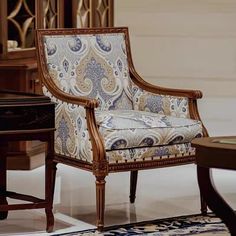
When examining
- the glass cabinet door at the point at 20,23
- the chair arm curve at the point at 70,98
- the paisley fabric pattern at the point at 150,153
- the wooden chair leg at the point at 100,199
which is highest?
the glass cabinet door at the point at 20,23

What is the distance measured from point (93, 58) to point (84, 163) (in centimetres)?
77

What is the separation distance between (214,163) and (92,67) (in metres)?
1.48

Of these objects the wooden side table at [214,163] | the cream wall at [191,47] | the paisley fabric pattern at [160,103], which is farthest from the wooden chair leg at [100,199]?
the cream wall at [191,47]

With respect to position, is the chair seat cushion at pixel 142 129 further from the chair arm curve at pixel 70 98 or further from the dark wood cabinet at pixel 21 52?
the dark wood cabinet at pixel 21 52

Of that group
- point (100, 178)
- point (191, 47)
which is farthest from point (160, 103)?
point (191, 47)

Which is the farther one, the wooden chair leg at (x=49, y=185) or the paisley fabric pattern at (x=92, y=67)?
the paisley fabric pattern at (x=92, y=67)

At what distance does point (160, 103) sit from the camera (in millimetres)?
4766

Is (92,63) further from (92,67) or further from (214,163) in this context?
(214,163)

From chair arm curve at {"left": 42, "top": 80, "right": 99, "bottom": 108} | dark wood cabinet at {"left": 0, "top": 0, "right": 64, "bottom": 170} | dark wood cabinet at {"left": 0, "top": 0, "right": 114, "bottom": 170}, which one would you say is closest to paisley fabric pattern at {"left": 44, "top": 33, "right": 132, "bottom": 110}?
chair arm curve at {"left": 42, "top": 80, "right": 99, "bottom": 108}

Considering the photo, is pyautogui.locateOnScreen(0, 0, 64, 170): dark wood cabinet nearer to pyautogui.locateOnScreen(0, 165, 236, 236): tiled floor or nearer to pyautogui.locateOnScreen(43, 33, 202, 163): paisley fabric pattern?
pyautogui.locateOnScreen(0, 165, 236, 236): tiled floor

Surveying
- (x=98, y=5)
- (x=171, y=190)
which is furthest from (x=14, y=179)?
(x=98, y=5)

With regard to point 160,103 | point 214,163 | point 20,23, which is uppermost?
point 20,23

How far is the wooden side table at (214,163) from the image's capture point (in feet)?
11.1

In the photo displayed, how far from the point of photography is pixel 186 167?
6.02 meters
